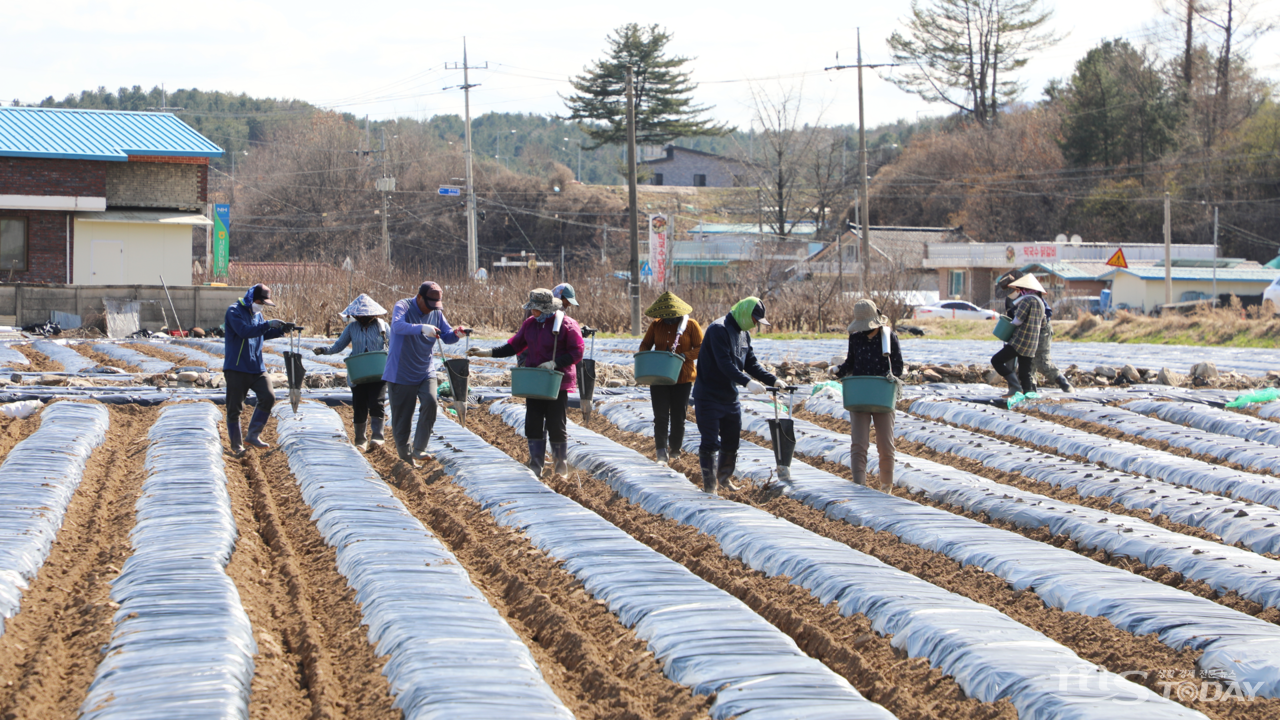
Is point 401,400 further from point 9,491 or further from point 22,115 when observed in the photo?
point 22,115

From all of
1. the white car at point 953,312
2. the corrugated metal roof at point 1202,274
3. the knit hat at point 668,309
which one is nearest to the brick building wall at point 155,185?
the white car at point 953,312

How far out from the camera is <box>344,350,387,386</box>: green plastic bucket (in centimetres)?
904

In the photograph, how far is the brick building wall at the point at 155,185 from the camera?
3011cm

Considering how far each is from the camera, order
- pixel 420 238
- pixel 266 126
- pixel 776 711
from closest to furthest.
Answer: pixel 776 711 → pixel 420 238 → pixel 266 126

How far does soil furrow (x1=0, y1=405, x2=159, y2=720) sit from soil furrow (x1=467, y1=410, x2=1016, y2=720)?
2718mm

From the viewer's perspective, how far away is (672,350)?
880cm

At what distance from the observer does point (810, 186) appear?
61219mm

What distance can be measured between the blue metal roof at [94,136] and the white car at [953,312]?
63.6 feet

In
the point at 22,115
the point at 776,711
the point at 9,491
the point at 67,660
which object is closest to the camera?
the point at 776,711

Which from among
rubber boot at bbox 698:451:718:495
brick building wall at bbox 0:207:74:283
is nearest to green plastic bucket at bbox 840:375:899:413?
rubber boot at bbox 698:451:718:495

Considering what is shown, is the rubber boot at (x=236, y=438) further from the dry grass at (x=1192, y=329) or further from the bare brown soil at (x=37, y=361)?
the dry grass at (x=1192, y=329)

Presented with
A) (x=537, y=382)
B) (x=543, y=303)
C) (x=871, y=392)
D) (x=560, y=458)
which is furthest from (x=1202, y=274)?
(x=537, y=382)

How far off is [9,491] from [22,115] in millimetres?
27698

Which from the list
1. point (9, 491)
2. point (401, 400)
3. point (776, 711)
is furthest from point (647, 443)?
point (776, 711)
